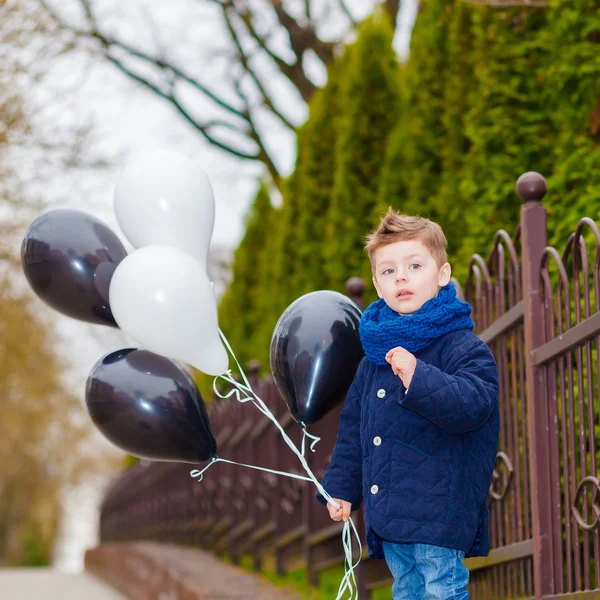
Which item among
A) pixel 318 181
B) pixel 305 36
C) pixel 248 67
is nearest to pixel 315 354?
pixel 318 181

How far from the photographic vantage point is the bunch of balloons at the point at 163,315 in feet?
9.68

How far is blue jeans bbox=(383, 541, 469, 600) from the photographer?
2561mm

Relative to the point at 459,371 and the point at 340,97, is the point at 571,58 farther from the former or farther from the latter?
the point at 340,97

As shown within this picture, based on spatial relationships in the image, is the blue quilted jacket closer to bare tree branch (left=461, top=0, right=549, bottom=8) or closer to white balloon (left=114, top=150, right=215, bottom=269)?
white balloon (left=114, top=150, right=215, bottom=269)

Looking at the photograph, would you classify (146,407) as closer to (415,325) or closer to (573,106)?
(415,325)

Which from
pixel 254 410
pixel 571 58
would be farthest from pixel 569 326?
pixel 254 410

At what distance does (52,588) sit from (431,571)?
9562 mm

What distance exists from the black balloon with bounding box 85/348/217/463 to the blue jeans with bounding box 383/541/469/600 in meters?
0.74

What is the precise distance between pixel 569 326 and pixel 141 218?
137 cm

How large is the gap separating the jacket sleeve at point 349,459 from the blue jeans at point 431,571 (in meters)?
0.21

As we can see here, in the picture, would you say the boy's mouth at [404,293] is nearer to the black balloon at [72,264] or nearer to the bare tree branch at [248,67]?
the black balloon at [72,264]

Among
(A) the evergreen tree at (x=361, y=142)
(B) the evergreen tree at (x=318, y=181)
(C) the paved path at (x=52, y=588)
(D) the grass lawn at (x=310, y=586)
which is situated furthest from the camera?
(C) the paved path at (x=52, y=588)

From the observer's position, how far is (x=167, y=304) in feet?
9.51

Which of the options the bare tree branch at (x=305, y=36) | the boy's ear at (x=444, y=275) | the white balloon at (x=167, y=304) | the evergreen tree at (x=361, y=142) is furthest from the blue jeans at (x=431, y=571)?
the bare tree branch at (x=305, y=36)
